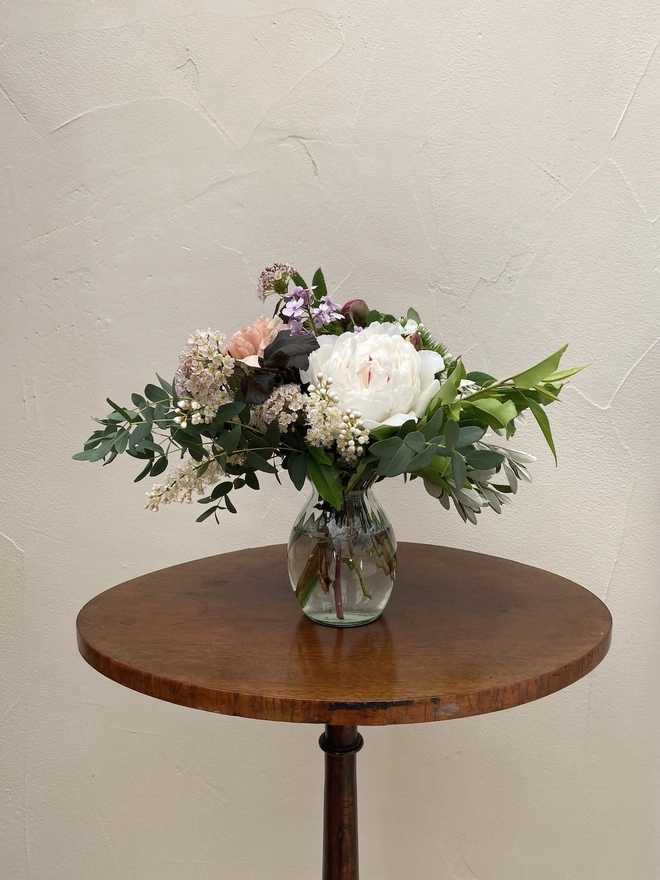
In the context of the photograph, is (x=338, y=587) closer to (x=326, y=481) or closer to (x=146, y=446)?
(x=326, y=481)

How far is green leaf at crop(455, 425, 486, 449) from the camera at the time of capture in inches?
29.3

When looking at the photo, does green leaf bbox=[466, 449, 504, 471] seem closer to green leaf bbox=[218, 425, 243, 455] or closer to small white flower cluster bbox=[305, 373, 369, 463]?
small white flower cluster bbox=[305, 373, 369, 463]

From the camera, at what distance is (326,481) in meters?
0.78

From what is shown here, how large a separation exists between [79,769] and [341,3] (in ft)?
4.24

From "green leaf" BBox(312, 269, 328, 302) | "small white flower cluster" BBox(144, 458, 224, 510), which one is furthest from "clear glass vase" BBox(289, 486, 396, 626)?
"green leaf" BBox(312, 269, 328, 302)

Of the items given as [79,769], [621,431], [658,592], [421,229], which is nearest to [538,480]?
[621,431]

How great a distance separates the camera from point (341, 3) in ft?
4.24

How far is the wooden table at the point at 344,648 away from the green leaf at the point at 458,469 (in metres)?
0.16

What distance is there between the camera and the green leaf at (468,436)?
743 millimetres

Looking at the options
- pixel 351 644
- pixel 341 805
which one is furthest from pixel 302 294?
pixel 341 805

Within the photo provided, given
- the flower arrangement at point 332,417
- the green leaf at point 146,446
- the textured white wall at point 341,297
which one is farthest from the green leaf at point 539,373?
the textured white wall at point 341,297

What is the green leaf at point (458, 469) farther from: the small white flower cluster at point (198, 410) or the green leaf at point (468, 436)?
the small white flower cluster at point (198, 410)

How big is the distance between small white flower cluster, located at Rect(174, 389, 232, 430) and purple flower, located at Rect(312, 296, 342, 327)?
111mm

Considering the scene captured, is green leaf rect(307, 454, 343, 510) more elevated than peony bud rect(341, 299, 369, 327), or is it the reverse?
peony bud rect(341, 299, 369, 327)
